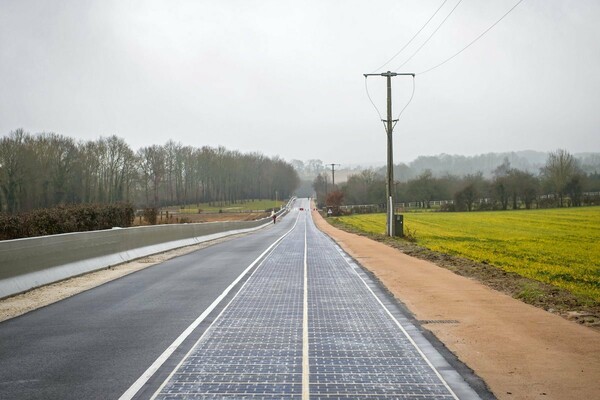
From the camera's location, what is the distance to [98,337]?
26.4ft

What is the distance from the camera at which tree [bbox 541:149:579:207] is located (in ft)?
330

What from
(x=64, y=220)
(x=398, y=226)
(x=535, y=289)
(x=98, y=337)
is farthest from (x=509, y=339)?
(x=398, y=226)

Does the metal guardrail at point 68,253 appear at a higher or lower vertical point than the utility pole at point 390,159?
lower

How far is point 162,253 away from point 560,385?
64.6 ft

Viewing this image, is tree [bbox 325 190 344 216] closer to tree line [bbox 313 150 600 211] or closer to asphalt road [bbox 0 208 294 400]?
tree line [bbox 313 150 600 211]

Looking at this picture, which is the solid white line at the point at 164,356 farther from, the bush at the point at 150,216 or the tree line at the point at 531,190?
the tree line at the point at 531,190

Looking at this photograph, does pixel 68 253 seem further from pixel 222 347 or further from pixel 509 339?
pixel 509 339

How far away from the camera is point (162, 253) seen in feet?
77.0

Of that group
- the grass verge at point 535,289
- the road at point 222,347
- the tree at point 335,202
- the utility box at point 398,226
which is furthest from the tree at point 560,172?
the road at point 222,347

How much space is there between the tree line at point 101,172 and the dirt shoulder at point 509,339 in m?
31.3

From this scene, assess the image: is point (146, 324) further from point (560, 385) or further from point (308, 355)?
point (560, 385)

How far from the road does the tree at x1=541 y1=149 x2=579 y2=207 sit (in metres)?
99.7

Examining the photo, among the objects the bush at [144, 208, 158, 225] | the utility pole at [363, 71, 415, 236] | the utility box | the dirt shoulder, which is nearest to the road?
the dirt shoulder

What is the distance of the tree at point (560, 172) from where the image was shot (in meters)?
101
